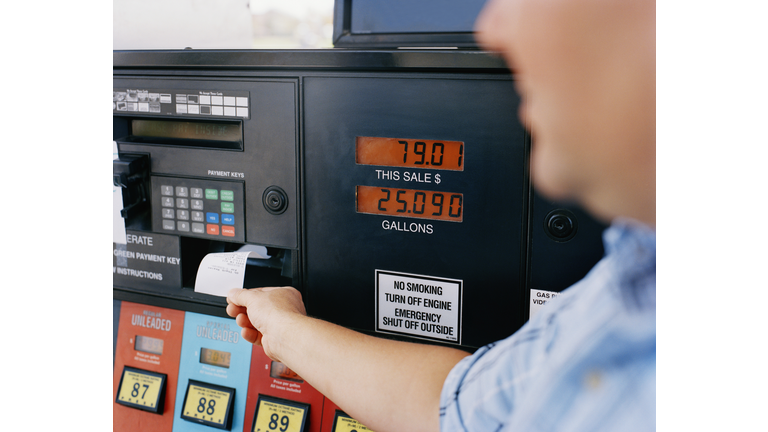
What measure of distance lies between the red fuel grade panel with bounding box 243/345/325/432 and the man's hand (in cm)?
6

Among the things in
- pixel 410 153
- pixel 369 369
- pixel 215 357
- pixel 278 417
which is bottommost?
pixel 278 417

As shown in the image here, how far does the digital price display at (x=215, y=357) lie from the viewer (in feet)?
4.02

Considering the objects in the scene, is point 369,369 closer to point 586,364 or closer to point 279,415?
point 586,364

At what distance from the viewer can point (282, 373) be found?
1.18 metres

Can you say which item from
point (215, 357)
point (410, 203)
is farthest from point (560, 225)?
point (215, 357)

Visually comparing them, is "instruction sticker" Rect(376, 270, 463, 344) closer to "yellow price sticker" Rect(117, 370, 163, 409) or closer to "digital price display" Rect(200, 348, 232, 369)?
"digital price display" Rect(200, 348, 232, 369)

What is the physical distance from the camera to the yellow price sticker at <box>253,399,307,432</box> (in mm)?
1146

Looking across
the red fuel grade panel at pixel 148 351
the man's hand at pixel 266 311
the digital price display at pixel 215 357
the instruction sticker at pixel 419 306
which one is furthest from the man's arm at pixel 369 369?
the red fuel grade panel at pixel 148 351

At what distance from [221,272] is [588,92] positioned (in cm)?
84

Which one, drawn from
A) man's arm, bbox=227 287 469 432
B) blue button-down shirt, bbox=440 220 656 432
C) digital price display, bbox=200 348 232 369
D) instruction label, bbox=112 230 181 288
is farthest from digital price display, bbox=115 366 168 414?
blue button-down shirt, bbox=440 220 656 432

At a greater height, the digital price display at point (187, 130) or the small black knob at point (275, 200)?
the digital price display at point (187, 130)

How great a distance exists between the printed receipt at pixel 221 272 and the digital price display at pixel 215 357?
15cm

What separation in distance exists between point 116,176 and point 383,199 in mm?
598

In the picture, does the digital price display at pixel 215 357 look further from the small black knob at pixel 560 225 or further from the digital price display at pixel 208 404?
the small black knob at pixel 560 225
